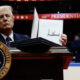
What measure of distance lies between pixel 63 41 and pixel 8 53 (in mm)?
384

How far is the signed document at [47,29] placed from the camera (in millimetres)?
1317

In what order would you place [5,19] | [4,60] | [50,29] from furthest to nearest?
[5,19]
[50,29]
[4,60]

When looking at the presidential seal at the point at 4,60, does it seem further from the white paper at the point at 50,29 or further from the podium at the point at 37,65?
the white paper at the point at 50,29

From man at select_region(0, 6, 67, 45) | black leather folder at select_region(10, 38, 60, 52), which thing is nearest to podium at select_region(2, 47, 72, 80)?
black leather folder at select_region(10, 38, 60, 52)

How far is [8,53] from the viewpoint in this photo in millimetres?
1004

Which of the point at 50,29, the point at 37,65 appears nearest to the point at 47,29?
the point at 50,29

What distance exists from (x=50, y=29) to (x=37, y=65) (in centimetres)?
33

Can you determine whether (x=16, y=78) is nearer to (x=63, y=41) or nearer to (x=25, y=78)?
(x=25, y=78)

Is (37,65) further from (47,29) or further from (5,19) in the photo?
(5,19)

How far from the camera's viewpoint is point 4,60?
1.00 metres

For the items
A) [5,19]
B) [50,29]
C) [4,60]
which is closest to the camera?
[4,60]

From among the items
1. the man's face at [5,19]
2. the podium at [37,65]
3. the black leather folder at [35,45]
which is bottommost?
the podium at [37,65]

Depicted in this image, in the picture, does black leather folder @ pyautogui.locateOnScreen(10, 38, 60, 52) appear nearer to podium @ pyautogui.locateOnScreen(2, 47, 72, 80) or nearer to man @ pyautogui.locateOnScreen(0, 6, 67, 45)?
podium @ pyautogui.locateOnScreen(2, 47, 72, 80)

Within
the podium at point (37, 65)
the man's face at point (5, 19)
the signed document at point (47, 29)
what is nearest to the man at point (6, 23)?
the man's face at point (5, 19)
